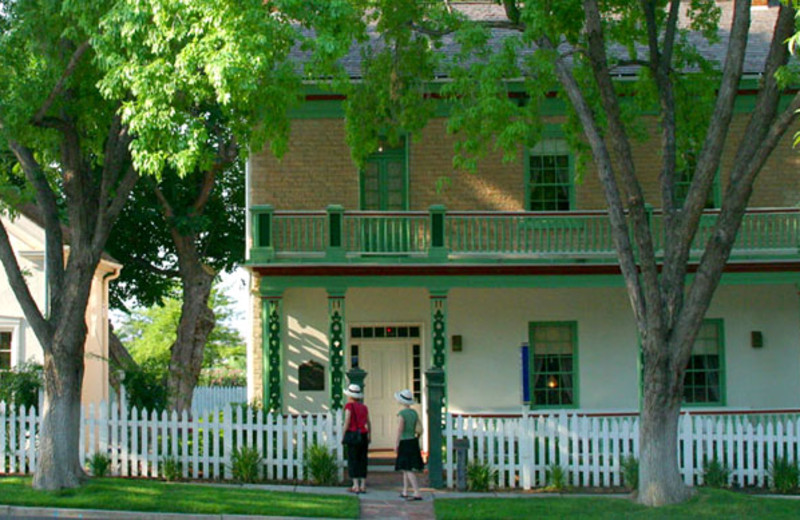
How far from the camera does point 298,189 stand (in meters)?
19.1

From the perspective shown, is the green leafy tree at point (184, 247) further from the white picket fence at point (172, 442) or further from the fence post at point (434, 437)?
the fence post at point (434, 437)

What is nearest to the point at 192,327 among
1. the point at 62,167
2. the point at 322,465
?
the point at 322,465

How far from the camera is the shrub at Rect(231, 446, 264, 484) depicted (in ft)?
50.2

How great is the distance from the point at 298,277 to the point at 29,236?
627cm

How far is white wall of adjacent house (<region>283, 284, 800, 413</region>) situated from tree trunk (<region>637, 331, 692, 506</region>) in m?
6.14

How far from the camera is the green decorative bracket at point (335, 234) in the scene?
17.7 meters

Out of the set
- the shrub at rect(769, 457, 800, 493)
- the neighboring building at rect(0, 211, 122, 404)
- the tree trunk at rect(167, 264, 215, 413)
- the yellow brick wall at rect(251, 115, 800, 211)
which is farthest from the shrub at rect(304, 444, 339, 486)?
the tree trunk at rect(167, 264, 215, 413)

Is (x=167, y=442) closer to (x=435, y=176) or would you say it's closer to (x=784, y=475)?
(x=435, y=176)

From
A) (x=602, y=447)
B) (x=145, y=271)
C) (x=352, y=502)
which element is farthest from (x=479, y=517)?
(x=145, y=271)

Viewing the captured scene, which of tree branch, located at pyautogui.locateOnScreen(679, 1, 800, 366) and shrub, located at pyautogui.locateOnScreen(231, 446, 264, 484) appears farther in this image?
shrub, located at pyautogui.locateOnScreen(231, 446, 264, 484)

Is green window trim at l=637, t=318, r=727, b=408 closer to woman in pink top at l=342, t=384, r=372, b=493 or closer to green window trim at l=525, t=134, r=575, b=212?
green window trim at l=525, t=134, r=575, b=212

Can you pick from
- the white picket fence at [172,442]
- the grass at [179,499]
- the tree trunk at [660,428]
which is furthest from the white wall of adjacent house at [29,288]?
the tree trunk at [660,428]

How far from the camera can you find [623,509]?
12742 millimetres

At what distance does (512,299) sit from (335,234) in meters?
3.90
